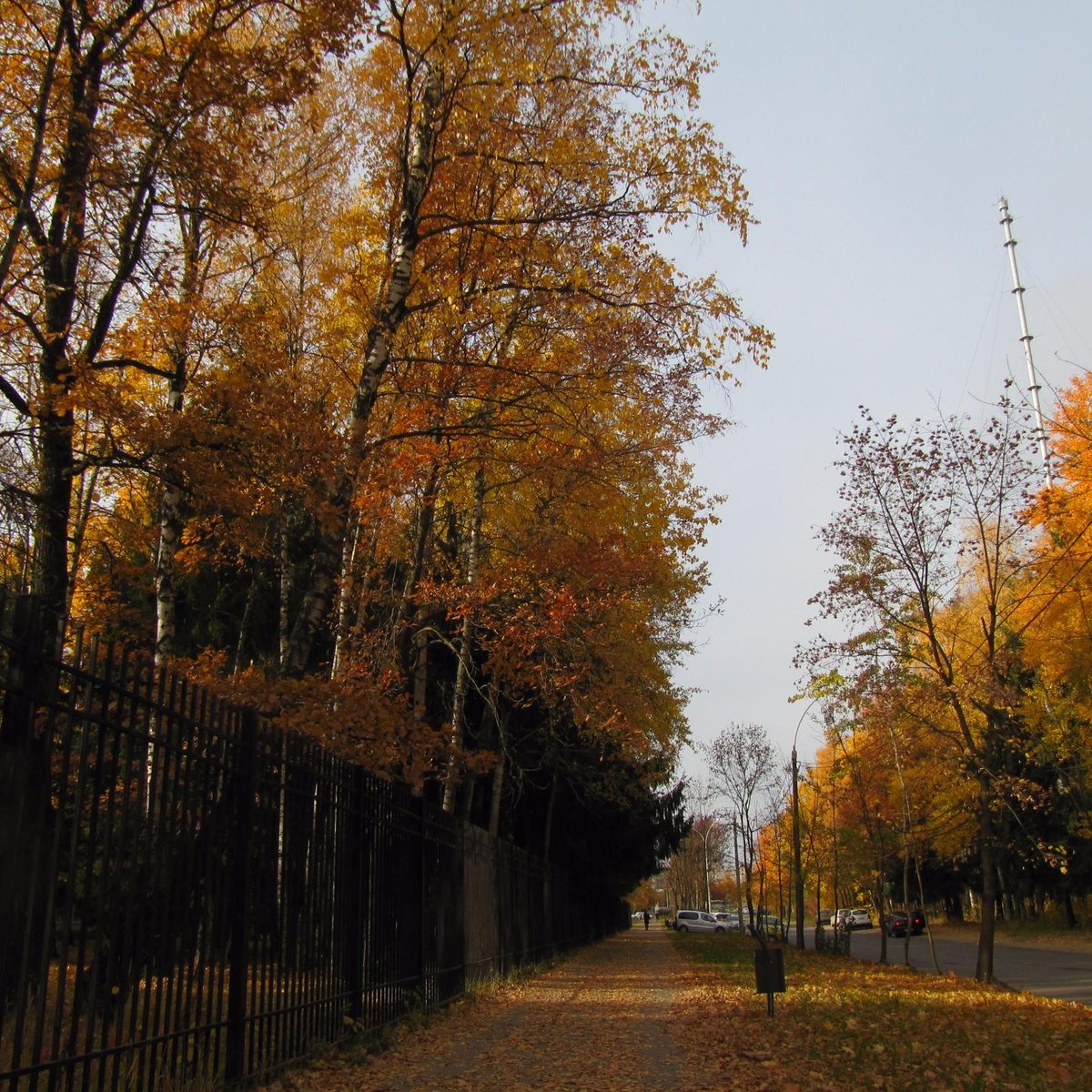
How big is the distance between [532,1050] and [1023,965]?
2245 centimetres

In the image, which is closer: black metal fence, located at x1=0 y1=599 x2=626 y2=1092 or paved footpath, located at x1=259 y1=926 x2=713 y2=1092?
black metal fence, located at x1=0 y1=599 x2=626 y2=1092

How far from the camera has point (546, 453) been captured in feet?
39.6

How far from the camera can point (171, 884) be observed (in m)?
5.23

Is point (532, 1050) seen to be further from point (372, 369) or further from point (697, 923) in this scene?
point (697, 923)

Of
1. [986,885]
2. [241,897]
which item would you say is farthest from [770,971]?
[986,885]

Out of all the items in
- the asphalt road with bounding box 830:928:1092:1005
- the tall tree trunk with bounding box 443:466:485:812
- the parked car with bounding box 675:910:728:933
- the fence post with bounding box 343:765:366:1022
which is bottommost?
the parked car with bounding box 675:910:728:933

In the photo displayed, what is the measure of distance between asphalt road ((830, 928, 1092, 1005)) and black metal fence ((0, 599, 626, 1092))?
42.7 ft

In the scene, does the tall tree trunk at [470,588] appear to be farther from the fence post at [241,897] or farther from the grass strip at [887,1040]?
the fence post at [241,897]

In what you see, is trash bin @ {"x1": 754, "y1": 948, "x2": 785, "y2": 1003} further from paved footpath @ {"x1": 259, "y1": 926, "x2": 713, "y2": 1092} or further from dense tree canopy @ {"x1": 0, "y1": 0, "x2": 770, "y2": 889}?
dense tree canopy @ {"x1": 0, "y1": 0, "x2": 770, "y2": 889}

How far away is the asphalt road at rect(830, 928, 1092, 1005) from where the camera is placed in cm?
1909

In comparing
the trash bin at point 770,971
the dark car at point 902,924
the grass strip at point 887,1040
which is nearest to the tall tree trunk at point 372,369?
the grass strip at point 887,1040

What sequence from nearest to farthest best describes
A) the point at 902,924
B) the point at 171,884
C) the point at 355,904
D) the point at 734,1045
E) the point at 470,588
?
1. the point at 171,884
2. the point at 355,904
3. the point at 734,1045
4. the point at 470,588
5. the point at 902,924

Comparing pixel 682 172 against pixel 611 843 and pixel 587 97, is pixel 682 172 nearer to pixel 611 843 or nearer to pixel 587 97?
pixel 587 97

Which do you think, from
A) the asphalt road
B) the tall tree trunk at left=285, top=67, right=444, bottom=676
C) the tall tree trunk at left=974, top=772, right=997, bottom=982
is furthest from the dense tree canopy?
the asphalt road
